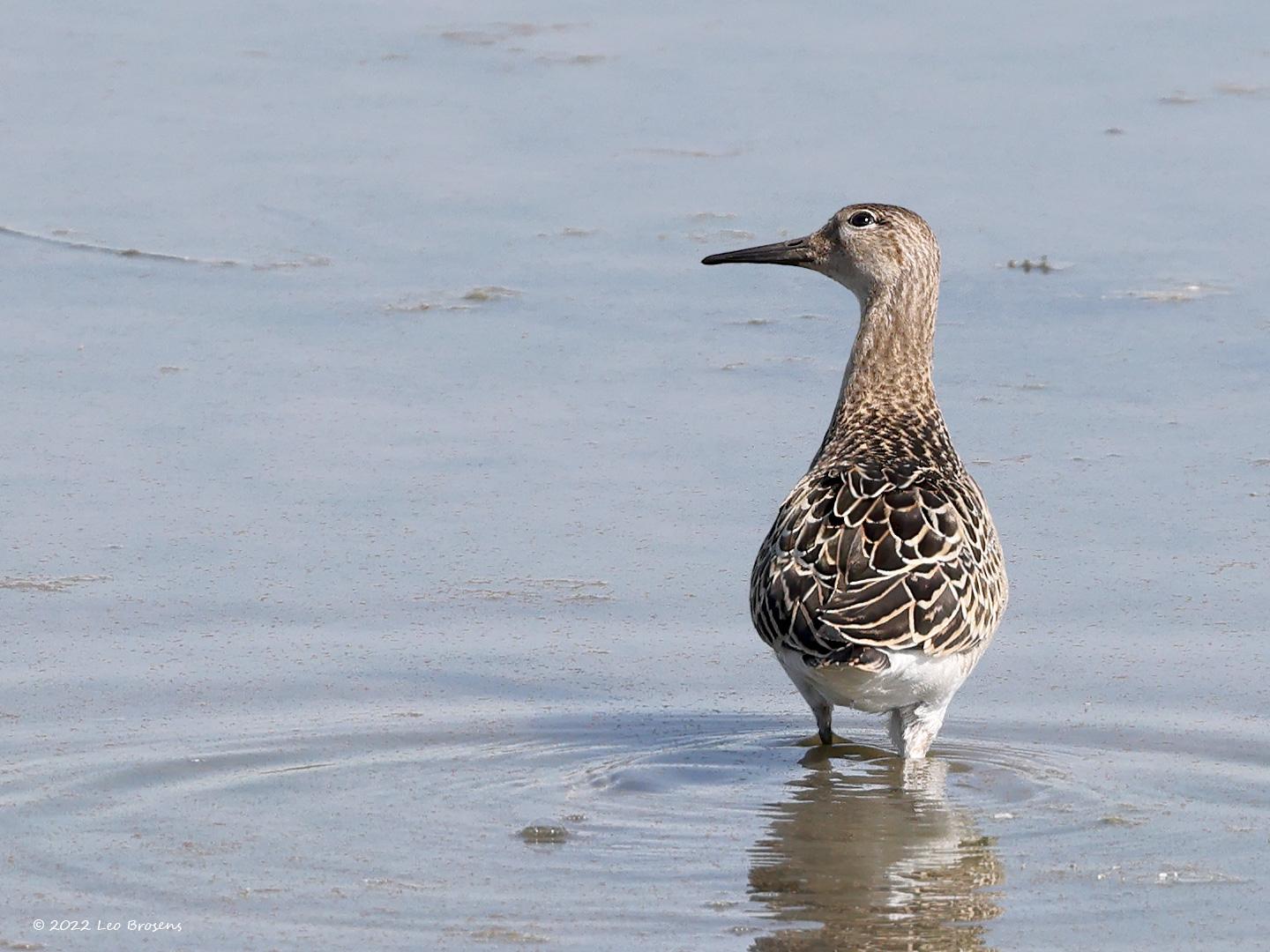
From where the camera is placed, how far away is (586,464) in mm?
8727

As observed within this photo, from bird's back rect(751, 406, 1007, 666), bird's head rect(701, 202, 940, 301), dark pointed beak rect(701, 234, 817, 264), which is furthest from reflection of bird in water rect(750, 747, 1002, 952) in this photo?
dark pointed beak rect(701, 234, 817, 264)

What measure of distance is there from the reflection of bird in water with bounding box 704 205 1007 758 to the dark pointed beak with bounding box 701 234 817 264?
85cm

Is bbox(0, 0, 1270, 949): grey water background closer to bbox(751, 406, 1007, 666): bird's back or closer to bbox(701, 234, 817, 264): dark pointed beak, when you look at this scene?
bbox(751, 406, 1007, 666): bird's back

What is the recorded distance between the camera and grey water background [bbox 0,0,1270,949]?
602 cm

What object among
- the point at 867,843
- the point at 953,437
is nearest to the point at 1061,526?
the point at 953,437

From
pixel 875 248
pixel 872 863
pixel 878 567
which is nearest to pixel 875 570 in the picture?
pixel 878 567

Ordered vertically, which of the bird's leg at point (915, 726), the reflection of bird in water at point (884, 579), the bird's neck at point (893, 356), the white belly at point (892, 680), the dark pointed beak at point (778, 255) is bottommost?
the bird's leg at point (915, 726)

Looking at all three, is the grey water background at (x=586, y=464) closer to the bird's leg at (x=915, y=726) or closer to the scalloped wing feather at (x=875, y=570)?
the bird's leg at (x=915, y=726)

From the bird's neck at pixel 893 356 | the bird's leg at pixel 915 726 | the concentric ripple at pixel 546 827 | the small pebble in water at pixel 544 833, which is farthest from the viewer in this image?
the bird's neck at pixel 893 356

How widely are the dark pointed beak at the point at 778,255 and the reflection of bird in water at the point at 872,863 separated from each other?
197cm

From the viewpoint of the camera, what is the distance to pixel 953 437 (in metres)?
9.03

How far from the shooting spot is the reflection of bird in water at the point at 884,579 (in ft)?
21.4

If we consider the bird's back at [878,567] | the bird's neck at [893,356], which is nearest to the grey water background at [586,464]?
the bird's back at [878,567]

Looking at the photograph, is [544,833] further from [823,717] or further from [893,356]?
[893,356]
